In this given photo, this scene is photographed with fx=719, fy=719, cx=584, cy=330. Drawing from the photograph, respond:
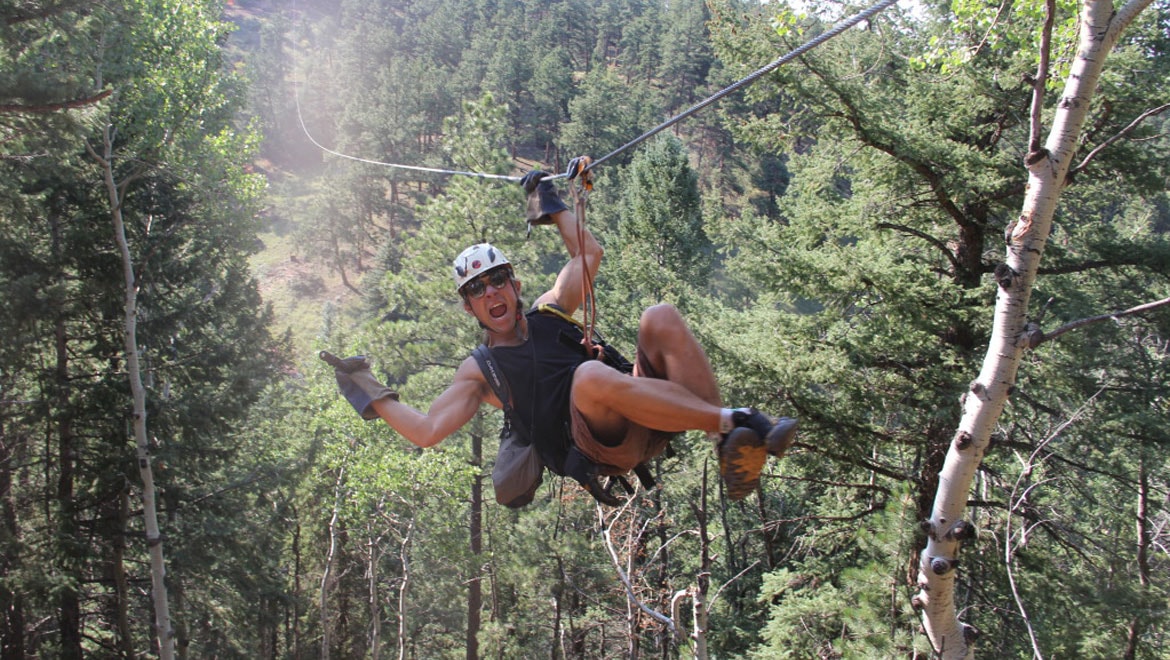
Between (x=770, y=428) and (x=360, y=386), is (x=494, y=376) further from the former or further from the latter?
(x=770, y=428)

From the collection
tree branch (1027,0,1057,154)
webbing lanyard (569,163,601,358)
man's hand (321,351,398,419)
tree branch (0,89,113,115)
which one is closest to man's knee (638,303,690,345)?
webbing lanyard (569,163,601,358)

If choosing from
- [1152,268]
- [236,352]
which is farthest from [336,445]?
[1152,268]

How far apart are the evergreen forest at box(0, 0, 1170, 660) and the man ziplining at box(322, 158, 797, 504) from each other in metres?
1.25

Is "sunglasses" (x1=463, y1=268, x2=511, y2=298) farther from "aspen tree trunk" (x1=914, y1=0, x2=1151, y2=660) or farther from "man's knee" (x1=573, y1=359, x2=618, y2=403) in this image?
"aspen tree trunk" (x1=914, y1=0, x2=1151, y2=660)

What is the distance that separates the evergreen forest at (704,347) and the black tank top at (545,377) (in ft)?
4.32

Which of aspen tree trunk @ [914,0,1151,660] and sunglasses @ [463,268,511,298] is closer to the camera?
aspen tree trunk @ [914,0,1151,660]

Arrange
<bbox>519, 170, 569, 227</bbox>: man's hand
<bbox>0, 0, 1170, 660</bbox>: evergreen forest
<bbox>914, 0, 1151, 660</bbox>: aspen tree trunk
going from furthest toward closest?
<bbox>0, 0, 1170, 660</bbox>: evergreen forest
<bbox>519, 170, 569, 227</bbox>: man's hand
<bbox>914, 0, 1151, 660</bbox>: aspen tree trunk

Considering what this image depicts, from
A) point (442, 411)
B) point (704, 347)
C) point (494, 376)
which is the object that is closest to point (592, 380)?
point (494, 376)

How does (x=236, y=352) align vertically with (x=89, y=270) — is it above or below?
below

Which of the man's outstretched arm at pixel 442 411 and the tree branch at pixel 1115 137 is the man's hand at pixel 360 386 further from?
the tree branch at pixel 1115 137

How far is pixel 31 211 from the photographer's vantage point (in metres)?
Result: 7.31

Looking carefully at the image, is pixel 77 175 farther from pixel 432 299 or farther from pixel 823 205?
pixel 823 205

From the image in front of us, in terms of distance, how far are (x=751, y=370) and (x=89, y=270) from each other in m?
9.19

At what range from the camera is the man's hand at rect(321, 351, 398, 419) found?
361 cm
